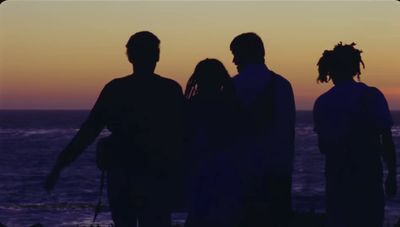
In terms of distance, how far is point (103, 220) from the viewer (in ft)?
95.4

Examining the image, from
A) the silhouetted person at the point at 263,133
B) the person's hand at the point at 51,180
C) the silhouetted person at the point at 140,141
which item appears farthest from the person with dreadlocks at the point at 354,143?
the person's hand at the point at 51,180

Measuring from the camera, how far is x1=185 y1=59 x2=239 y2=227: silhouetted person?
516cm

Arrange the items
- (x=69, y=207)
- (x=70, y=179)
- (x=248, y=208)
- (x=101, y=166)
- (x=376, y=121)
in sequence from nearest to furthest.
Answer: (x=101, y=166) < (x=248, y=208) < (x=376, y=121) < (x=69, y=207) < (x=70, y=179)

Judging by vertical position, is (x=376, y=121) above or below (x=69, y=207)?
above

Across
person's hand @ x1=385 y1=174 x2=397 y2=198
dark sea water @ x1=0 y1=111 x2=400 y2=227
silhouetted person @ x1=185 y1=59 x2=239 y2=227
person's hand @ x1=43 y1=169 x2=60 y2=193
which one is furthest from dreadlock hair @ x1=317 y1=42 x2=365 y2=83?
dark sea water @ x1=0 y1=111 x2=400 y2=227

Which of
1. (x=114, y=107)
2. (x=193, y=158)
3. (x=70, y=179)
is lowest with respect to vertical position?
(x=70, y=179)

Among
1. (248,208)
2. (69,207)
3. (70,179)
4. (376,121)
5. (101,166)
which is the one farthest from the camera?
(70,179)

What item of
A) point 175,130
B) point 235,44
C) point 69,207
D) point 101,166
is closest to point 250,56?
point 235,44

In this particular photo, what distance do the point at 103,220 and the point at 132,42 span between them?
2449 centimetres

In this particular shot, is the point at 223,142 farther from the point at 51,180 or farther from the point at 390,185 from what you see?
the point at 390,185

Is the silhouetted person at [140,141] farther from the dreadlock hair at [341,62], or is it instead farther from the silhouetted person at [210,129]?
the dreadlock hair at [341,62]

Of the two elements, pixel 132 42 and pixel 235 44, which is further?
pixel 235 44

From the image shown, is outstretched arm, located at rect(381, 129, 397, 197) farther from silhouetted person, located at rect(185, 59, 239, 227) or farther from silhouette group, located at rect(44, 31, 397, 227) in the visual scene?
silhouetted person, located at rect(185, 59, 239, 227)

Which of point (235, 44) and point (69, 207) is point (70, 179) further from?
point (235, 44)
